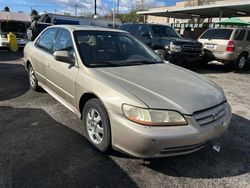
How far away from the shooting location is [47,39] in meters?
5.27

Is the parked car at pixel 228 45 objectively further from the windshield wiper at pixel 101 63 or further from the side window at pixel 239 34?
the windshield wiper at pixel 101 63

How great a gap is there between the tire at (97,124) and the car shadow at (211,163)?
64 cm

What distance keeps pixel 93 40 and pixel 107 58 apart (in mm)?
453

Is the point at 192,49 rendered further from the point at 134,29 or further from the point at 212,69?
the point at 134,29

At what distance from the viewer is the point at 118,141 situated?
296 centimetres

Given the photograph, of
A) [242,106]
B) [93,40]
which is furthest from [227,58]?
[93,40]

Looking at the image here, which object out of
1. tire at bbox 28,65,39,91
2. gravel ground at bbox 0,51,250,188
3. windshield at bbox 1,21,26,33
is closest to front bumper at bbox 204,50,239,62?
gravel ground at bbox 0,51,250,188

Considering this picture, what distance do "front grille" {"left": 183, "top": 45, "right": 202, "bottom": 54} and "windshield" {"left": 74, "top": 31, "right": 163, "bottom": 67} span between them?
5155 millimetres

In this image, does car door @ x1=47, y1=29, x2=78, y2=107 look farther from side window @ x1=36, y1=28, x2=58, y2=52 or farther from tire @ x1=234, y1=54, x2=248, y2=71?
tire @ x1=234, y1=54, x2=248, y2=71

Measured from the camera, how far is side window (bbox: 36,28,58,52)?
502 cm

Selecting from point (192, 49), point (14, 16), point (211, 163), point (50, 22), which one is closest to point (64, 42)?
point (211, 163)

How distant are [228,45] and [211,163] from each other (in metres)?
7.80

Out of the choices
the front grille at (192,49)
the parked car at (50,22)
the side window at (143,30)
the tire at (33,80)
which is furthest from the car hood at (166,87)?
the parked car at (50,22)

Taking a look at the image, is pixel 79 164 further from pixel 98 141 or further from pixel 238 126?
pixel 238 126
